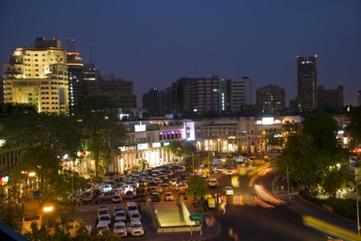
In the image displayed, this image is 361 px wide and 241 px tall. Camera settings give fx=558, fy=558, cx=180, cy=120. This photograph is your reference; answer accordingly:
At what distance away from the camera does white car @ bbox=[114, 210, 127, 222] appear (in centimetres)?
919

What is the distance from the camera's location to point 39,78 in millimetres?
35219

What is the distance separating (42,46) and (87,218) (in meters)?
34.4

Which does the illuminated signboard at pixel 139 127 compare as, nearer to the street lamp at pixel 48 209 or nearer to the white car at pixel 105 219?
the street lamp at pixel 48 209

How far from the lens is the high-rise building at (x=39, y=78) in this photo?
33.5 m

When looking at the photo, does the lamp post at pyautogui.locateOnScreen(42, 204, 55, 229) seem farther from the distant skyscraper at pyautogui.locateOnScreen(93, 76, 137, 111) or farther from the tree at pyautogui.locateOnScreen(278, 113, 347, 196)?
the distant skyscraper at pyautogui.locateOnScreen(93, 76, 137, 111)

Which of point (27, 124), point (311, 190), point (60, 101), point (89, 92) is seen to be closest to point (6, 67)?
point (60, 101)

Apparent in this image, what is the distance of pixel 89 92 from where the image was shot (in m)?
43.1

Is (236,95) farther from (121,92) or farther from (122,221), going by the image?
(122,221)

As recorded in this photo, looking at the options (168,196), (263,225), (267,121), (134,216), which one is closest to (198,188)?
(168,196)

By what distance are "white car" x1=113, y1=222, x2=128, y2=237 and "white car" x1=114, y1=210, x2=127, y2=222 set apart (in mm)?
561

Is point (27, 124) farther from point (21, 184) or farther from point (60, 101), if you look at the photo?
point (60, 101)

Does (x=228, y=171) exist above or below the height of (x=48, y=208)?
below

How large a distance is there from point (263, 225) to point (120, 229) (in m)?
2.33

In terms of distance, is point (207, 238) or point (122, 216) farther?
point (122, 216)
